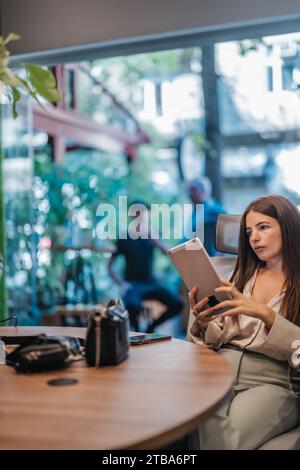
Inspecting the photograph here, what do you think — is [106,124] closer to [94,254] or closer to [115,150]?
[115,150]

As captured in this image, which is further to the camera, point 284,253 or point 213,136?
point 213,136

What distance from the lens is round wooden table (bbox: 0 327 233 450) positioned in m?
0.92

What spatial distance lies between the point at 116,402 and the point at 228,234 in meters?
1.09

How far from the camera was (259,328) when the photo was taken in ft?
5.69

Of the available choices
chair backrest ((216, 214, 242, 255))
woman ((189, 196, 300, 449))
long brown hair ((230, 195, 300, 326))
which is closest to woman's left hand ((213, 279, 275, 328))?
woman ((189, 196, 300, 449))

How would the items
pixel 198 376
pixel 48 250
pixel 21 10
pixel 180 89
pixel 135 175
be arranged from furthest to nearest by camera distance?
1. pixel 135 175
2. pixel 180 89
3. pixel 48 250
4. pixel 21 10
5. pixel 198 376

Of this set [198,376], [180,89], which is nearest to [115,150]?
[180,89]

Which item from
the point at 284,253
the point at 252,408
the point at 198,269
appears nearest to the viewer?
the point at 252,408

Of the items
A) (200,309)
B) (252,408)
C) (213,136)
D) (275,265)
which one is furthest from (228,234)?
(213,136)

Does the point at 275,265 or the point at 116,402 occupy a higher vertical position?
the point at 275,265

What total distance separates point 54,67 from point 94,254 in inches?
59.7

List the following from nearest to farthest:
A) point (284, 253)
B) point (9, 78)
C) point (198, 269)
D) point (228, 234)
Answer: point (9, 78) → point (198, 269) → point (284, 253) → point (228, 234)

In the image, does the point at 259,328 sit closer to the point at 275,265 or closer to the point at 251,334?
the point at 251,334

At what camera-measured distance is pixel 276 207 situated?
183 centimetres
